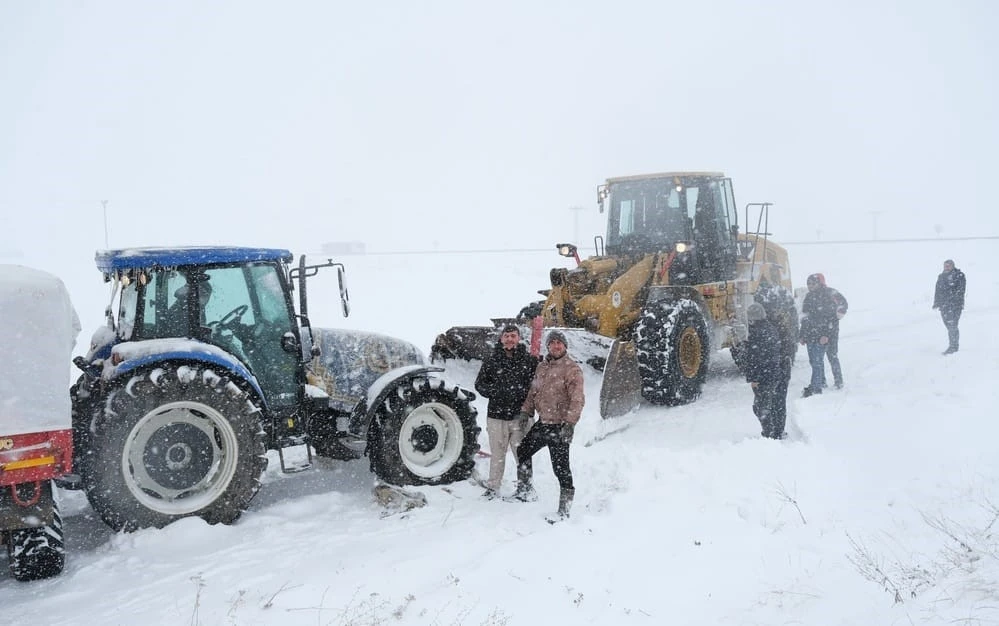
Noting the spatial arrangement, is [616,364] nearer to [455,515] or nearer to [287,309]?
[455,515]

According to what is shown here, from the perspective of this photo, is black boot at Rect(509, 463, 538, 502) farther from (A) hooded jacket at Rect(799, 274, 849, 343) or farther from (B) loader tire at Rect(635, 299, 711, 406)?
(A) hooded jacket at Rect(799, 274, 849, 343)

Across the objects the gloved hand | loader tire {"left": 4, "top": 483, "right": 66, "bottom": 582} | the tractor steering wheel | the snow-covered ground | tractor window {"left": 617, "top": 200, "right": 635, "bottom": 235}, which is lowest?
the snow-covered ground

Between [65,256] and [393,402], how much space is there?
39.3 m

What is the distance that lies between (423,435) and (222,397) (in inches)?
70.0

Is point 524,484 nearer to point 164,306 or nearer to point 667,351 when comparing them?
point 164,306

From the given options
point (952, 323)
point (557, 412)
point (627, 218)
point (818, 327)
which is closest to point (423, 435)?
point (557, 412)

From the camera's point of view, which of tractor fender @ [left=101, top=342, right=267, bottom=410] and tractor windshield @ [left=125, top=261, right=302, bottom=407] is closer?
tractor fender @ [left=101, top=342, right=267, bottom=410]

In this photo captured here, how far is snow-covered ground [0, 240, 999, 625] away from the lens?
416 cm

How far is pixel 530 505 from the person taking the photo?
19.4 feet

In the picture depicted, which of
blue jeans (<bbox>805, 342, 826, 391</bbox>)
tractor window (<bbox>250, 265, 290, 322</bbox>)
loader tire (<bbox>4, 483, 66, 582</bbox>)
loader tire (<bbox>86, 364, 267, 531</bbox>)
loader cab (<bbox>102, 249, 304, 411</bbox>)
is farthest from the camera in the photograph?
blue jeans (<bbox>805, 342, 826, 391</bbox>)

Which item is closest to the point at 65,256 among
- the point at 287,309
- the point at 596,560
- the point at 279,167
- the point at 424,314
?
the point at 424,314

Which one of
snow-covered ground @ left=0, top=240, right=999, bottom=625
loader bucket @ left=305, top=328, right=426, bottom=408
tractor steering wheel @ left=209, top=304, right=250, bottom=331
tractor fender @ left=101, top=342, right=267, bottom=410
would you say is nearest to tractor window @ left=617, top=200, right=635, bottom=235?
snow-covered ground @ left=0, top=240, right=999, bottom=625

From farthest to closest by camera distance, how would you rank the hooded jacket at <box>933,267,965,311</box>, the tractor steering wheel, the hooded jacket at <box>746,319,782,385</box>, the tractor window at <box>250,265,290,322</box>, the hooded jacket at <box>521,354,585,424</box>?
the hooded jacket at <box>933,267,965,311</box> < the hooded jacket at <box>746,319,782,385</box> < the tractor window at <box>250,265,290,322</box> < the tractor steering wheel < the hooded jacket at <box>521,354,585,424</box>

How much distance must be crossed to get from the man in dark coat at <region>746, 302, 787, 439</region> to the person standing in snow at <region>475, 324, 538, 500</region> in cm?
267
